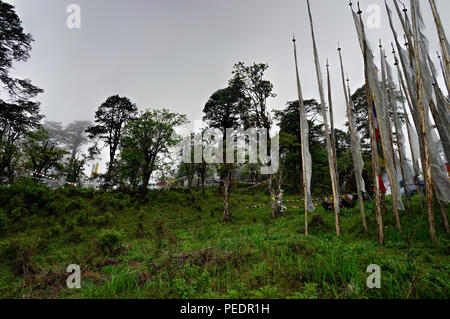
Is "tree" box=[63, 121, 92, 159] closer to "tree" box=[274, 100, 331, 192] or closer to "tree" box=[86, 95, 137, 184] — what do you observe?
"tree" box=[86, 95, 137, 184]

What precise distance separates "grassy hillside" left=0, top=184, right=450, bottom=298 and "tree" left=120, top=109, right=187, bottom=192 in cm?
405

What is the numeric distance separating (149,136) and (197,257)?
13.0m

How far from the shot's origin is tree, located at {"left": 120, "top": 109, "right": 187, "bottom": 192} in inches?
596

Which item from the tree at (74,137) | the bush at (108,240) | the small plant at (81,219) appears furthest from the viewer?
the tree at (74,137)

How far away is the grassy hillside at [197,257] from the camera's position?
9.91 ft


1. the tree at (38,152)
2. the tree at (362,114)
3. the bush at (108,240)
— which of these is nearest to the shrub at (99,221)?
the bush at (108,240)

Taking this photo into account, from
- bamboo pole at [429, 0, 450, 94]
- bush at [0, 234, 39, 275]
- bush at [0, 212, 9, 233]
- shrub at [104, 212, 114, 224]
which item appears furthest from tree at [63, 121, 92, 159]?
bamboo pole at [429, 0, 450, 94]

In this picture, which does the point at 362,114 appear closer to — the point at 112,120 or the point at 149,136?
the point at 149,136

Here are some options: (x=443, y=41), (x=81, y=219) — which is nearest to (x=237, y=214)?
(x=81, y=219)

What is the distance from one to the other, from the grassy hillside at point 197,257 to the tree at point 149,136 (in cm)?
405

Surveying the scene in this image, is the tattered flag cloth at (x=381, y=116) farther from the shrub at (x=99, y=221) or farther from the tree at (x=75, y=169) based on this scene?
the tree at (x=75, y=169)

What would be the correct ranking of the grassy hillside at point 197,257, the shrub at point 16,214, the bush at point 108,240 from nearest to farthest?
the grassy hillside at point 197,257, the bush at point 108,240, the shrub at point 16,214

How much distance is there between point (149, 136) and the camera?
15406mm
